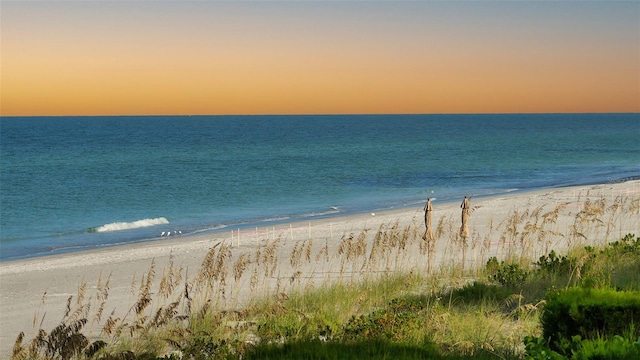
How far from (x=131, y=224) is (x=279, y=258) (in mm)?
16745

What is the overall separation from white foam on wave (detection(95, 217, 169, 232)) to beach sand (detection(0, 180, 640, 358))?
637cm

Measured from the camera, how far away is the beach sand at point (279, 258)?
1312 cm

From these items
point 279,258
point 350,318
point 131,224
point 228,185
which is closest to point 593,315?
point 350,318

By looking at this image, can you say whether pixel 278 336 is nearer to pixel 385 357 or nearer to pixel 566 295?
pixel 385 357

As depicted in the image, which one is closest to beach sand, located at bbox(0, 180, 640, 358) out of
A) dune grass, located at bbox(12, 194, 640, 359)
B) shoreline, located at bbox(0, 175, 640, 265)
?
dune grass, located at bbox(12, 194, 640, 359)

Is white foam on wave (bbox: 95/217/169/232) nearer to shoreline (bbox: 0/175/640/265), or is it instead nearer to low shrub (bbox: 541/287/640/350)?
shoreline (bbox: 0/175/640/265)

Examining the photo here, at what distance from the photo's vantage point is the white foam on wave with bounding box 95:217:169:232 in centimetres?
3225

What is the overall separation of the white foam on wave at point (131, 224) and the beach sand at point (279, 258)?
20.9 ft

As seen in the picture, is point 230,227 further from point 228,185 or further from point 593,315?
point 593,315

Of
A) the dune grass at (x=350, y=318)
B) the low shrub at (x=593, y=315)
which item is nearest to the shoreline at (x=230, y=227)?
the dune grass at (x=350, y=318)

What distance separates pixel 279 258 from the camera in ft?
61.3

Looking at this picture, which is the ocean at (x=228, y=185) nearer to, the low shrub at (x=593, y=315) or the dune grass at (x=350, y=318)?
the dune grass at (x=350, y=318)

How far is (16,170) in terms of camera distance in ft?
235

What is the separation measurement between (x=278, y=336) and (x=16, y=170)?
6906 cm
